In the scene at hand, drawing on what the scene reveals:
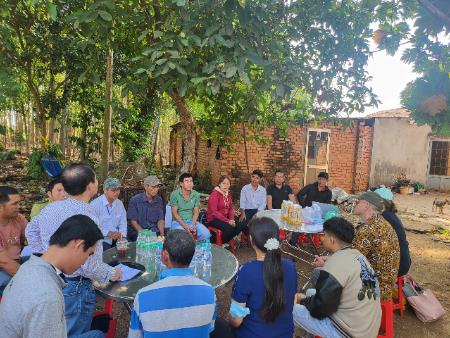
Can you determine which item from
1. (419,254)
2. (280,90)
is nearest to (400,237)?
(280,90)

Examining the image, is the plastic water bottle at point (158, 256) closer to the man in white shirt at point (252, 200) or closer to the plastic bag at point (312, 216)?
the plastic bag at point (312, 216)

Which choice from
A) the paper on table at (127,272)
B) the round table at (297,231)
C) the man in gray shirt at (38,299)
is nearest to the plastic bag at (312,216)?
the round table at (297,231)

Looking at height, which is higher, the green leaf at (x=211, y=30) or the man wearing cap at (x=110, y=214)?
the green leaf at (x=211, y=30)

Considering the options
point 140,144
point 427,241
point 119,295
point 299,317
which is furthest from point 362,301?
point 140,144

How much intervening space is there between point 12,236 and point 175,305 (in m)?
2.32

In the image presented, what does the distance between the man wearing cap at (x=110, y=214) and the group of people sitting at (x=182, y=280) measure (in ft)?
0.14

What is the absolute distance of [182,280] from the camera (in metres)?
1.91

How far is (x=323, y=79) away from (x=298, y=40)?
0.94 meters

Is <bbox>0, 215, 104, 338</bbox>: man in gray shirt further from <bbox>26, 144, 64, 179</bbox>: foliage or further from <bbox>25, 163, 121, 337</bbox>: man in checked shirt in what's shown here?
<bbox>26, 144, 64, 179</bbox>: foliage

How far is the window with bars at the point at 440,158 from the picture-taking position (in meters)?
14.5

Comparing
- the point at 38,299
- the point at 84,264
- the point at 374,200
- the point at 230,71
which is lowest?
the point at 84,264

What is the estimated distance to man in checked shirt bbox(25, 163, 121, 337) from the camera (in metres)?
2.36

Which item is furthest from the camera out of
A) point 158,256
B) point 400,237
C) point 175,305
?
point 400,237

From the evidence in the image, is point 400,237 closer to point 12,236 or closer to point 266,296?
point 266,296
